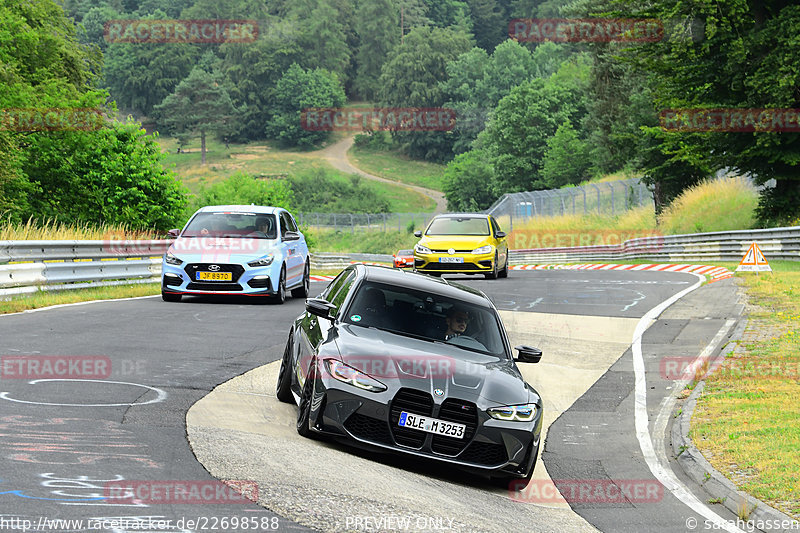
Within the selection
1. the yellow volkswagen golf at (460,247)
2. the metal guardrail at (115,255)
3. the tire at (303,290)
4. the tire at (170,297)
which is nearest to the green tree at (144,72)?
the metal guardrail at (115,255)

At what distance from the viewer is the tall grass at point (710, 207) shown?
141ft

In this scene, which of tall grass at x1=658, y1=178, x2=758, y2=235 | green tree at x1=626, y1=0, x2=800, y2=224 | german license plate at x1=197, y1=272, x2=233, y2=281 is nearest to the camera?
german license plate at x1=197, y1=272, x2=233, y2=281

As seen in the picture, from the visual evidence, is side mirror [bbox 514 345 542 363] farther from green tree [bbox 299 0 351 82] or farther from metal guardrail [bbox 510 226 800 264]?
green tree [bbox 299 0 351 82]

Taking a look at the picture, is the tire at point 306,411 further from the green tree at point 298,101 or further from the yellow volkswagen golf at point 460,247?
the green tree at point 298,101

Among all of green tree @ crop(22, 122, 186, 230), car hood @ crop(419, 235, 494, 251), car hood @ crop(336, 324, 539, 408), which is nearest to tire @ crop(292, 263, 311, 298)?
car hood @ crop(419, 235, 494, 251)

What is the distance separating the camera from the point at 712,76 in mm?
33250

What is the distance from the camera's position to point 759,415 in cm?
1039

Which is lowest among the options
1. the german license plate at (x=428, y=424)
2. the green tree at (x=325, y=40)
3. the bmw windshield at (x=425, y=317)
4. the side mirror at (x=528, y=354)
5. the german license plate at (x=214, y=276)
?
the german license plate at (x=214, y=276)

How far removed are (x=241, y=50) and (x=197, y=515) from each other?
187802 mm

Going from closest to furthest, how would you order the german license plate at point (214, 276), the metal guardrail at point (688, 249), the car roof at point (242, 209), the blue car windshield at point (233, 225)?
the german license plate at point (214, 276)
the blue car windshield at point (233, 225)
the car roof at point (242, 209)
the metal guardrail at point (688, 249)

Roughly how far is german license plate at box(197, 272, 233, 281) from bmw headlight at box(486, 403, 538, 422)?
36.2 ft

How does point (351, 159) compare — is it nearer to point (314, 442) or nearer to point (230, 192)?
point (230, 192)

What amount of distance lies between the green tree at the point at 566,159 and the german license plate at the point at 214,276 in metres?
77.5

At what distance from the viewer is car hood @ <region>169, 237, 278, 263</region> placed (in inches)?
716
